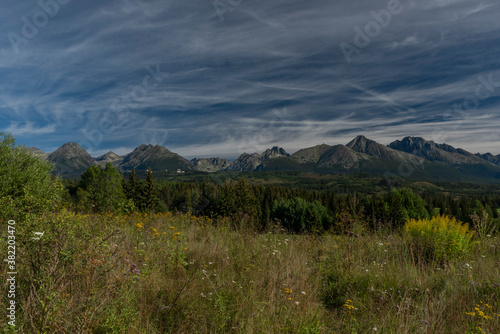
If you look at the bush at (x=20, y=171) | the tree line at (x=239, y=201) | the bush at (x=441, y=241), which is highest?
the bush at (x=20, y=171)

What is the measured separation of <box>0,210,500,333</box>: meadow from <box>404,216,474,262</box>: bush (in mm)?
873

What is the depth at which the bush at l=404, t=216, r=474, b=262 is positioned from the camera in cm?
665

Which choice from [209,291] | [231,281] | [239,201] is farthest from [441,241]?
[239,201]

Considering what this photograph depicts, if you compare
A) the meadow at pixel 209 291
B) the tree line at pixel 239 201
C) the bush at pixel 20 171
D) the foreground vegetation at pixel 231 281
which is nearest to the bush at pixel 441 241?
the foreground vegetation at pixel 231 281

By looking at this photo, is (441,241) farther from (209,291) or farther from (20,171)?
(20,171)

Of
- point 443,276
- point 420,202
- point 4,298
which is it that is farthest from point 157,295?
point 420,202

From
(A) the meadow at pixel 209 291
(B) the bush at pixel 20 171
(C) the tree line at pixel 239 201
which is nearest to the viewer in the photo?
(A) the meadow at pixel 209 291

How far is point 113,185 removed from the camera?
43000 millimetres

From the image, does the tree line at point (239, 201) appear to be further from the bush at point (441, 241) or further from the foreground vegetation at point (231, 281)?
the foreground vegetation at point (231, 281)

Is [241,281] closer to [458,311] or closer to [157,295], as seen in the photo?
[157,295]

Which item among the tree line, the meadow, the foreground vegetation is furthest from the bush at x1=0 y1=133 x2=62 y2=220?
the meadow

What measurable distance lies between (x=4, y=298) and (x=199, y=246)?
352 cm

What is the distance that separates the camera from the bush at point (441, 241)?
21.8ft

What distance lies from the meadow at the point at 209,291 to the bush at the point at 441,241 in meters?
0.87
